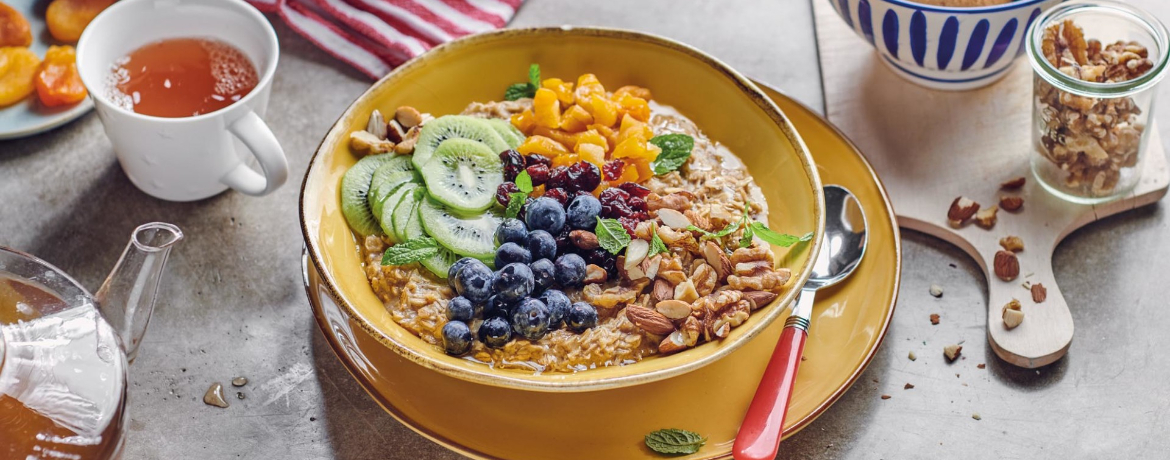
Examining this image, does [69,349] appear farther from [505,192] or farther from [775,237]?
[775,237]

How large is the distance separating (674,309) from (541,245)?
0.91 feet

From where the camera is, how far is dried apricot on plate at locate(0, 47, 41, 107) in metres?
2.32

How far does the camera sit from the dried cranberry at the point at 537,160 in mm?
2007

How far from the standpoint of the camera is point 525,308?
5.75ft

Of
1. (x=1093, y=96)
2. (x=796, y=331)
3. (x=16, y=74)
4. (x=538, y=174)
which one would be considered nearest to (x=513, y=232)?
(x=538, y=174)

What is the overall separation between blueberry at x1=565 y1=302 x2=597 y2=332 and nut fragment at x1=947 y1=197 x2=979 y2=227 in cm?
91

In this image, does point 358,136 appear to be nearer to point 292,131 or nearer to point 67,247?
point 292,131

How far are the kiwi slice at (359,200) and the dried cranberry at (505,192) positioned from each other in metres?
0.26

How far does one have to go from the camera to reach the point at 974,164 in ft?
7.61

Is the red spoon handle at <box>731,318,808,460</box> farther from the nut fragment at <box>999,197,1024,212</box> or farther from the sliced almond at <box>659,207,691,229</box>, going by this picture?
the nut fragment at <box>999,197,1024,212</box>

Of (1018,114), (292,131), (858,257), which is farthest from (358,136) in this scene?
(1018,114)

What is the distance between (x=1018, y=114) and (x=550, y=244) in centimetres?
132

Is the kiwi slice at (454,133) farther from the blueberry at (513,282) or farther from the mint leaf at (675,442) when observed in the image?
the mint leaf at (675,442)

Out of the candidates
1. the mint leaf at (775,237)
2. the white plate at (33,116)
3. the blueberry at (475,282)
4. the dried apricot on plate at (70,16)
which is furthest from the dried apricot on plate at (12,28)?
the mint leaf at (775,237)
